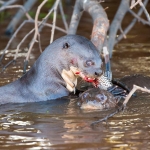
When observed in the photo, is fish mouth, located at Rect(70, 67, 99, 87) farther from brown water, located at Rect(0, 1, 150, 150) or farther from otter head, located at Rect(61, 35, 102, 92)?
brown water, located at Rect(0, 1, 150, 150)

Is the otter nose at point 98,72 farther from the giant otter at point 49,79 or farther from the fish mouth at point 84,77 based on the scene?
the giant otter at point 49,79

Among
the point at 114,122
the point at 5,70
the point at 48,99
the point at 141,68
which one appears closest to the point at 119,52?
the point at 141,68

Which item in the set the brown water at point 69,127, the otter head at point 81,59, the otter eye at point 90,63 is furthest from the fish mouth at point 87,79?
the brown water at point 69,127

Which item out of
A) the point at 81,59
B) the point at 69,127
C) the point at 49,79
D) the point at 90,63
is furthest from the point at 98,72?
the point at 69,127

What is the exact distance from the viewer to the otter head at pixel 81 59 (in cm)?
531

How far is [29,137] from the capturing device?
14.5 ft

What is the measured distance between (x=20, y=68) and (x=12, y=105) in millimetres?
1728

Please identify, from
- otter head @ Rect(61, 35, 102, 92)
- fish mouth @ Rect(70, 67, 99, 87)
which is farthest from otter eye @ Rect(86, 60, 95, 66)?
fish mouth @ Rect(70, 67, 99, 87)

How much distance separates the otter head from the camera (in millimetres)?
5312

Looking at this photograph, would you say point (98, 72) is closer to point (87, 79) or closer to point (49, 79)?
point (87, 79)

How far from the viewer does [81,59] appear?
17.7ft

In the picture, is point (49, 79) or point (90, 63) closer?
point (90, 63)

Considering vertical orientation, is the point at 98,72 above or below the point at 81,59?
below

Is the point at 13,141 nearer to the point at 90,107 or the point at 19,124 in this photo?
the point at 19,124
